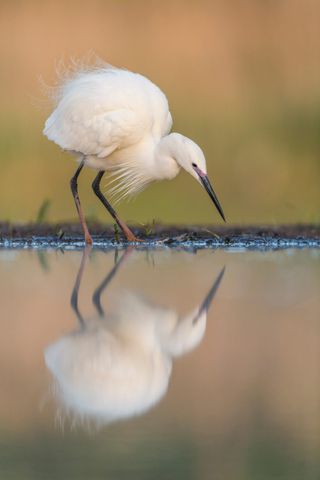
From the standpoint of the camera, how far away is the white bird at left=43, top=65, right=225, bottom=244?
803cm

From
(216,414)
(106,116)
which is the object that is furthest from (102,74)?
(216,414)

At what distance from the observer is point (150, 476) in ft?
9.06

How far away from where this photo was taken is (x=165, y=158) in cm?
823

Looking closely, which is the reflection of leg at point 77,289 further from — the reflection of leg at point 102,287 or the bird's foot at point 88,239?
the bird's foot at point 88,239

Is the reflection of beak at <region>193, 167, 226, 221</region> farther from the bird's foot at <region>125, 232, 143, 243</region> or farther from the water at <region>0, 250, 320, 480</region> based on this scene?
the water at <region>0, 250, 320, 480</region>

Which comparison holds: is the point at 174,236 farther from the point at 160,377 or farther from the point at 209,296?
the point at 160,377

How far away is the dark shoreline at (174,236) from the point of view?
7875mm

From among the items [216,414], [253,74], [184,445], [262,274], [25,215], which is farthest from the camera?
[253,74]

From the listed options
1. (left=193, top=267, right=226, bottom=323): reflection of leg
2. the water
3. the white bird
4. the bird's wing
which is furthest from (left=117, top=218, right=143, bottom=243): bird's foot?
the water

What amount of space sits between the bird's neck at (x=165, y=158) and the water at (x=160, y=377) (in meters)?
2.26

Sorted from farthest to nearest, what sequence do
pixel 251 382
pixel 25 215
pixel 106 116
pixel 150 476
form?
1. pixel 25 215
2. pixel 106 116
3. pixel 251 382
4. pixel 150 476

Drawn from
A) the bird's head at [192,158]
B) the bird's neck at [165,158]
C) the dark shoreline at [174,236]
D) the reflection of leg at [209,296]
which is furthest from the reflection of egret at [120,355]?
the bird's neck at [165,158]

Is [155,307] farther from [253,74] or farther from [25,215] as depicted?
[253,74]

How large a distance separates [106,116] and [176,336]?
3.88 meters
